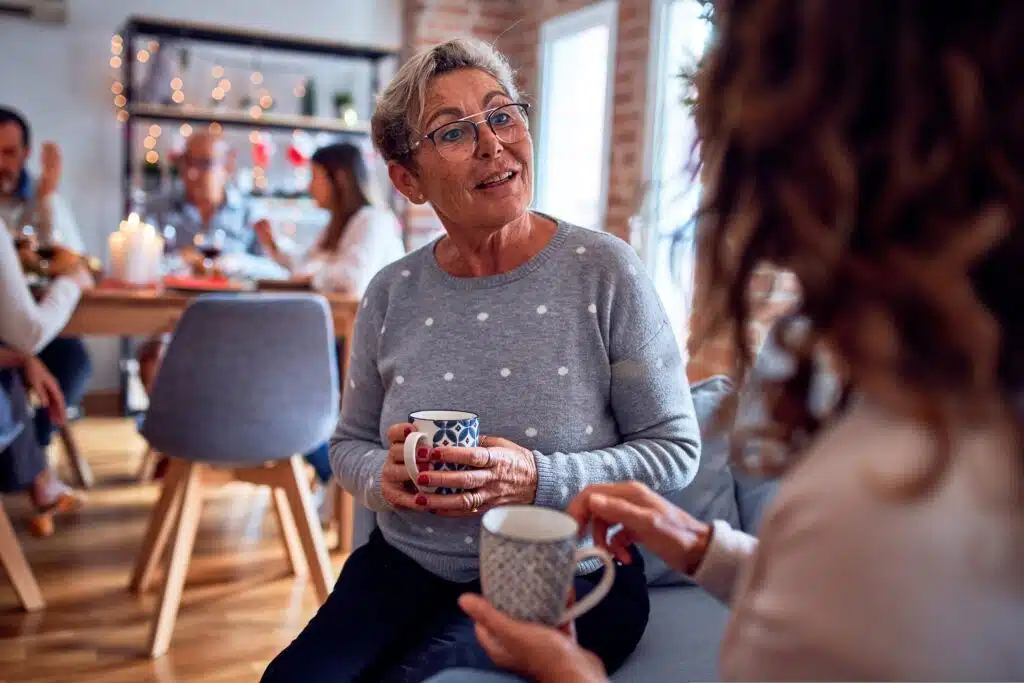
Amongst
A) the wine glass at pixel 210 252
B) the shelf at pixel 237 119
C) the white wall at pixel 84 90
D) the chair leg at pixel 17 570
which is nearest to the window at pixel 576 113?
the shelf at pixel 237 119

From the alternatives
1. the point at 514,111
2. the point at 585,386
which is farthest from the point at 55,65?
the point at 585,386

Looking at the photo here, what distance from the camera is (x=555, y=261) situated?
1.28m

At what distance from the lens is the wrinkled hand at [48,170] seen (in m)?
3.28

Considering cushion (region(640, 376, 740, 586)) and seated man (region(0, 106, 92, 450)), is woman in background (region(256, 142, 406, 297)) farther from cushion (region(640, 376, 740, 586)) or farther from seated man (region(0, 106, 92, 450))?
cushion (region(640, 376, 740, 586))

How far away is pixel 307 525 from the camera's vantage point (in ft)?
7.43

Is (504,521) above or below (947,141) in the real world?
below

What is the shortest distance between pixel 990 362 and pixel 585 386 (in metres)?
0.75

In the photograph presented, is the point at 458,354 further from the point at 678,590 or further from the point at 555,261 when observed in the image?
the point at 678,590

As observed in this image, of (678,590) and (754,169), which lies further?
(678,590)

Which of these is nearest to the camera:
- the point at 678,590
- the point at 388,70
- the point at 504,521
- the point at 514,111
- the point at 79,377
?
the point at 504,521

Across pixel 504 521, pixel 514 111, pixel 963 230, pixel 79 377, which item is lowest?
pixel 79 377

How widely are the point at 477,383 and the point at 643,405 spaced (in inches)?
9.0

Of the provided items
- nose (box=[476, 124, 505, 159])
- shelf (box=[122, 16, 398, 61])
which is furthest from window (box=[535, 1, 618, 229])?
nose (box=[476, 124, 505, 159])

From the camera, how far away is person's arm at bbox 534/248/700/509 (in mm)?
1173
